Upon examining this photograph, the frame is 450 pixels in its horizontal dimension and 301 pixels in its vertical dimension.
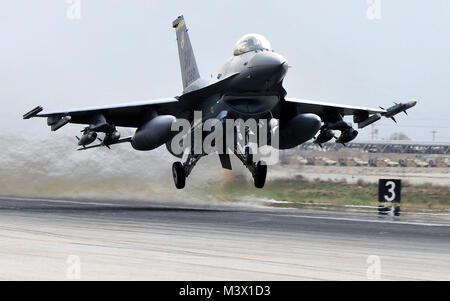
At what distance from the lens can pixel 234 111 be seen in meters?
26.0

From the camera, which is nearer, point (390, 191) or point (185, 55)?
point (390, 191)

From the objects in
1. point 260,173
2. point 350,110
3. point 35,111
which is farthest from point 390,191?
point 35,111

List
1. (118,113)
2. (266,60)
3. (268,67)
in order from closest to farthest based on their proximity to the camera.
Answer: (268,67), (266,60), (118,113)

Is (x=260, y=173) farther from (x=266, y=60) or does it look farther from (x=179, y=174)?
(x=266, y=60)

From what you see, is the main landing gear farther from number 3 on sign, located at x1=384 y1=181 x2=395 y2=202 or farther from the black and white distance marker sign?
number 3 on sign, located at x1=384 y1=181 x2=395 y2=202

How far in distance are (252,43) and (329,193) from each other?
15086 millimetres

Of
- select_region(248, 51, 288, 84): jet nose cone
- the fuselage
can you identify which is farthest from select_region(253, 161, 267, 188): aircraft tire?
select_region(248, 51, 288, 84): jet nose cone

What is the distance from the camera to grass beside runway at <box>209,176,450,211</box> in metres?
33.0

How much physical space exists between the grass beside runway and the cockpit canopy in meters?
8.41

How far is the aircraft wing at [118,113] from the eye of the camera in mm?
29203

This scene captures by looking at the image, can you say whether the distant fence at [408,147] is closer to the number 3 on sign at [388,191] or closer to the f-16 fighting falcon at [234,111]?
the number 3 on sign at [388,191]

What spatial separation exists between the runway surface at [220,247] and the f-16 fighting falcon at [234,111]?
12.8 ft

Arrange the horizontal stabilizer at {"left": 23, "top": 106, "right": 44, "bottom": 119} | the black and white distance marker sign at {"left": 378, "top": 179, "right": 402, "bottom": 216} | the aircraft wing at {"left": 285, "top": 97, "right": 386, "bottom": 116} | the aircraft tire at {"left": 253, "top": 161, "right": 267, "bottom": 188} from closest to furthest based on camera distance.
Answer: the horizontal stabilizer at {"left": 23, "top": 106, "right": 44, "bottom": 119}
the aircraft tire at {"left": 253, "top": 161, "right": 267, "bottom": 188}
the aircraft wing at {"left": 285, "top": 97, "right": 386, "bottom": 116}
the black and white distance marker sign at {"left": 378, "top": 179, "right": 402, "bottom": 216}

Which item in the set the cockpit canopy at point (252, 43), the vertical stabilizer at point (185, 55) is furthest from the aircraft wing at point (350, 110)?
the vertical stabilizer at point (185, 55)
